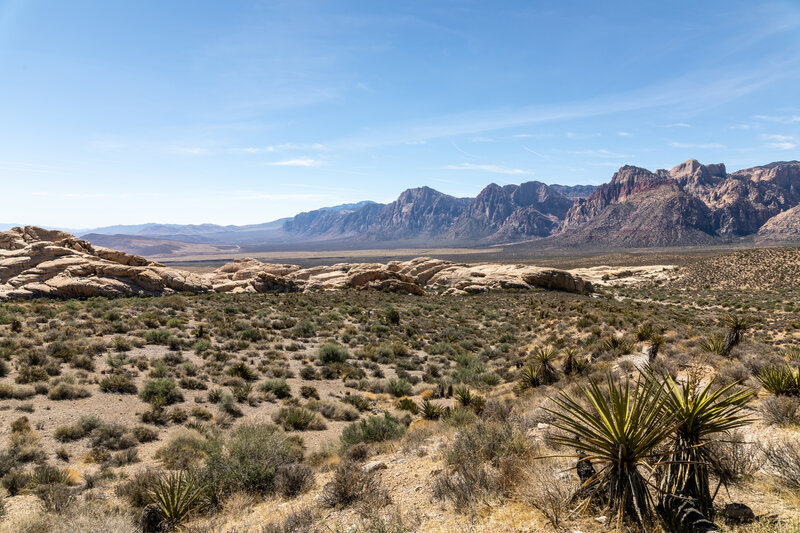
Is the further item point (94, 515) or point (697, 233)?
point (697, 233)

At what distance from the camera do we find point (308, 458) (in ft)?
25.8

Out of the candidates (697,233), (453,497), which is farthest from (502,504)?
(697,233)

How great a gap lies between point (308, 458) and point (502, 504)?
4873 millimetres

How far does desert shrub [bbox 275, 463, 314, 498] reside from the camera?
240 inches

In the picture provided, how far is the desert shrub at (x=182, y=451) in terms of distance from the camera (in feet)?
24.5

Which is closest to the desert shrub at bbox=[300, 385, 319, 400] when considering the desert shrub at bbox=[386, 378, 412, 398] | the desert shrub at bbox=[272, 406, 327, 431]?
the desert shrub at bbox=[272, 406, 327, 431]

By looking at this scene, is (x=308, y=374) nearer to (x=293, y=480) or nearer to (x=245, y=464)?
(x=245, y=464)

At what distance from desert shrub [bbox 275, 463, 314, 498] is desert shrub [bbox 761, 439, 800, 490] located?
22.3 feet

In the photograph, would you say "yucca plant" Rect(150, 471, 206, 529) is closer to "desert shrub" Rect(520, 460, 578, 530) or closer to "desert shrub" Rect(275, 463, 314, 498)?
"desert shrub" Rect(275, 463, 314, 498)

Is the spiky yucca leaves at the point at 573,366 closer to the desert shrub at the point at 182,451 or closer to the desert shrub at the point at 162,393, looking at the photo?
the desert shrub at the point at 182,451


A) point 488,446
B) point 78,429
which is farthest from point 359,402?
point 78,429

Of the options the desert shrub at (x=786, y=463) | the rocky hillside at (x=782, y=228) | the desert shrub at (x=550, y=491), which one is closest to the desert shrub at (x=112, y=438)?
the desert shrub at (x=550, y=491)

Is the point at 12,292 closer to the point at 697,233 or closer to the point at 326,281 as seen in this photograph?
the point at 326,281

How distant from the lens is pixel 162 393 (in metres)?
11.0
